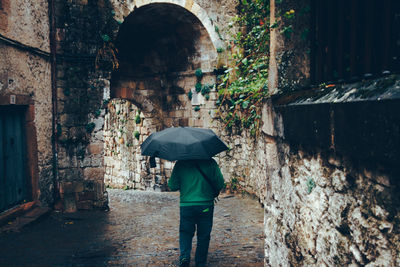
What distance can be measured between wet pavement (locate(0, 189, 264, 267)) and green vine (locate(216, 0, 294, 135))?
1.97 metres

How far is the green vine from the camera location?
6.15 m

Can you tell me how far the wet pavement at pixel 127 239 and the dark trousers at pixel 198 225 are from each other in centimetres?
56

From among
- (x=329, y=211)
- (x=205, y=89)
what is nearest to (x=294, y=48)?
(x=329, y=211)

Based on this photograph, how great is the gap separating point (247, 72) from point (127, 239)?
427cm

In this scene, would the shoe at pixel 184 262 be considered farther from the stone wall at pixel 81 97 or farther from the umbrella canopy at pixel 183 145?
the stone wall at pixel 81 97

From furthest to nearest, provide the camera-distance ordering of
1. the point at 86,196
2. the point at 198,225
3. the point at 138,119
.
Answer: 1. the point at 138,119
2. the point at 86,196
3. the point at 198,225

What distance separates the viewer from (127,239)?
505 centimetres

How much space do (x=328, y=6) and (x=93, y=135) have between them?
5803 mm

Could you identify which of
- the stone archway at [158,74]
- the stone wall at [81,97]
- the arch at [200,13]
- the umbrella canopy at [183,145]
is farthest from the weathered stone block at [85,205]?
the arch at [200,13]

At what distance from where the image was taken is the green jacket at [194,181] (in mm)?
3338

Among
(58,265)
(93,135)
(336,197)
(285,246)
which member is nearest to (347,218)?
(336,197)

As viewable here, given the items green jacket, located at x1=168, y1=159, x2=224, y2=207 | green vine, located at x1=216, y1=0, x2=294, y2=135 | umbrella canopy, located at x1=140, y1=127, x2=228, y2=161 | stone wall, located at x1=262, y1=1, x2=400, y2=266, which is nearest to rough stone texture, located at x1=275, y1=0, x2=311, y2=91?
stone wall, located at x1=262, y1=1, x2=400, y2=266

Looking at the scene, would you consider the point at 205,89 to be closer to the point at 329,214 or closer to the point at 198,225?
the point at 198,225

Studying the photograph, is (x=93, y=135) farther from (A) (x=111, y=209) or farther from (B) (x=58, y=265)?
(B) (x=58, y=265)
